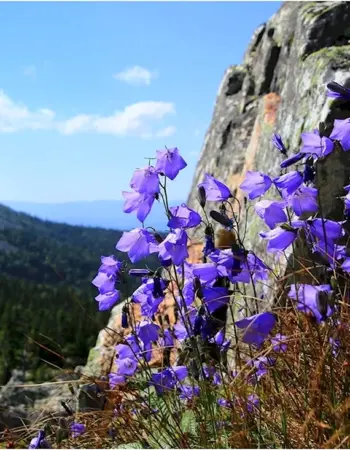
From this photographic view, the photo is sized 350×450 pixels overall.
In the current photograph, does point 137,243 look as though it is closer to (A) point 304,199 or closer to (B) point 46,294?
(A) point 304,199

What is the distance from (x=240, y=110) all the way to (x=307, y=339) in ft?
25.8

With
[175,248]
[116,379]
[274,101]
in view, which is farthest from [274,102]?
[175,248]

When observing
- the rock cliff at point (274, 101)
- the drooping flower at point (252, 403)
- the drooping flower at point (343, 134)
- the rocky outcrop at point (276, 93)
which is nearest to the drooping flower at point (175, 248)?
the drooping flower at point (252, 403)

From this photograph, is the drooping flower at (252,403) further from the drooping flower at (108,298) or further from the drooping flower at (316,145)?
the drooping flower at (316,145)

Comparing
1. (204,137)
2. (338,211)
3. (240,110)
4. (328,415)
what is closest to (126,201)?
(328,415)

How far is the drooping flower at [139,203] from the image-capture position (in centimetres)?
274

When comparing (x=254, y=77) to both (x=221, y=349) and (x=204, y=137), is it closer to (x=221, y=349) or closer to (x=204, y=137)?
(x=204, y=137)

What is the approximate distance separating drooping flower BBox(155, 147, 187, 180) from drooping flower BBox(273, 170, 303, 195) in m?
0.41

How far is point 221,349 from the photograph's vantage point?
2.82 m

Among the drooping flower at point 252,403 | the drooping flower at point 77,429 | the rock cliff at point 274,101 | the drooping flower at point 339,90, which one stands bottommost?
the drooping flower at point 77,429

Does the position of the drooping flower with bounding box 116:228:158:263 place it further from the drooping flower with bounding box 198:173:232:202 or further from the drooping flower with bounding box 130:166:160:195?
the drooping flower with bounding box 198:173:232:202

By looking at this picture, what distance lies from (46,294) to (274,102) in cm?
4680

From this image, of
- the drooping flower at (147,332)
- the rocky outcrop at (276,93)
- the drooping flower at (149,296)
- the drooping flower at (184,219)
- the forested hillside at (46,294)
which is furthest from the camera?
the forested hillside at (46,294)

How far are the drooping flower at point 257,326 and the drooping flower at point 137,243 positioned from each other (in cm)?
52
